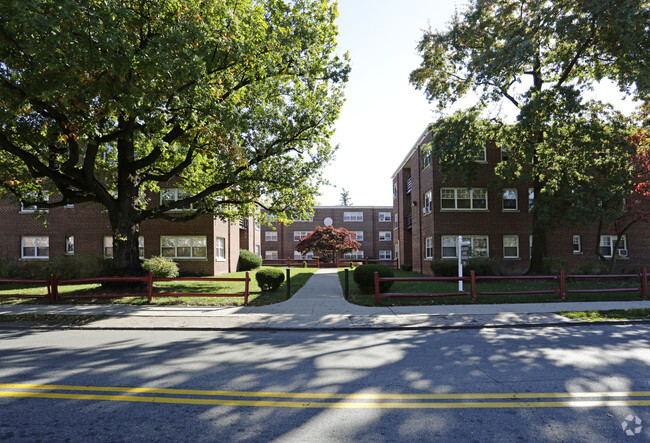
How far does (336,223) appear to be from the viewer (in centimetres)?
5097

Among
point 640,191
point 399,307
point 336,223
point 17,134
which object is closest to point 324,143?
point 399,307

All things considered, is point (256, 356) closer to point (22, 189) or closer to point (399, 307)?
point (399, 307)

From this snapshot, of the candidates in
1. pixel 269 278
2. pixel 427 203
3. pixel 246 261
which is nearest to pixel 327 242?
pixel 246 261

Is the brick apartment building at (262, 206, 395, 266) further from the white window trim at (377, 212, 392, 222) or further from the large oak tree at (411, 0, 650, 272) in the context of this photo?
the large oak tree at (411, 0, 650, 272)

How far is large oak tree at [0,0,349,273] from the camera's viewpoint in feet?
30.5

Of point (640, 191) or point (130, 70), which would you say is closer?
point (130, 70)

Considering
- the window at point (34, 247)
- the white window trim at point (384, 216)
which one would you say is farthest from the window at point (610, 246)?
the window at point (34, 247)

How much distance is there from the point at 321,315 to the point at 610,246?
2406 centimetres

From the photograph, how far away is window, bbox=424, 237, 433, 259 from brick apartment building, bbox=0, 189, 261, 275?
14061mm

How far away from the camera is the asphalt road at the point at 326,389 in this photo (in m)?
3.63

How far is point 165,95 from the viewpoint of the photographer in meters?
10.9

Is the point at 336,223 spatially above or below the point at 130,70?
below

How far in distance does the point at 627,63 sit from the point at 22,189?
24861 millimetres

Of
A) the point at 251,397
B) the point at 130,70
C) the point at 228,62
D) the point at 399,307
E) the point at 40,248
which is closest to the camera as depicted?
the point at 251,397
